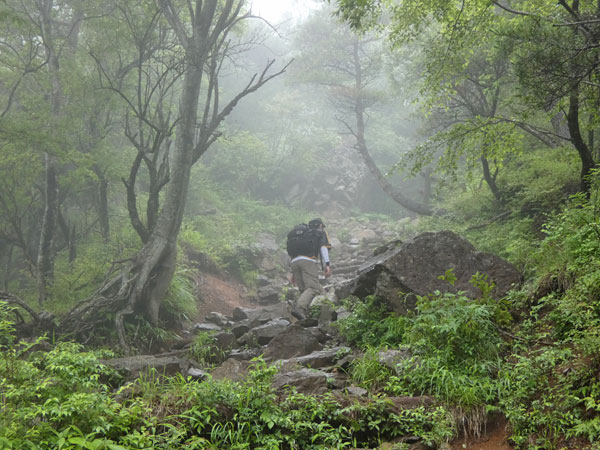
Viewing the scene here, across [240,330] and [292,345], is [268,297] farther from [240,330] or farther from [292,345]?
[292,345]

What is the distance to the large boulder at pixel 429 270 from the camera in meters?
6.50

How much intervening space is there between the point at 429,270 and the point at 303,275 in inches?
161

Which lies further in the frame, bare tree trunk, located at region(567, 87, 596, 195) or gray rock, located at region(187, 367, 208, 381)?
bare tree trunk, located at region(567, 87, 596, 195)

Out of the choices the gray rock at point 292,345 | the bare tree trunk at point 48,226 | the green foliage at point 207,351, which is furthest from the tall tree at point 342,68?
the gray rock at point 292,345

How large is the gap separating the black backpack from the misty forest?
77 millimetres

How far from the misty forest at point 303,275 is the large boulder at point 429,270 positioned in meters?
0.04

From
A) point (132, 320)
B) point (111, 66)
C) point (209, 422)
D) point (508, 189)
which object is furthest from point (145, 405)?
point (111, 66)

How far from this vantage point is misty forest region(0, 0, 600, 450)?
376cm

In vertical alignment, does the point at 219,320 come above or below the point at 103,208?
below

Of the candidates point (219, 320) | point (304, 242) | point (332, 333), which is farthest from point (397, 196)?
point (332, 333)

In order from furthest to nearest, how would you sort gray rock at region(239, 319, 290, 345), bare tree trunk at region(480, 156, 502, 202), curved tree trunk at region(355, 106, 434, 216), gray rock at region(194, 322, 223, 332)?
1. curved tree trunk at region(355, 106, 434, 216)
2. bare tree trunk at region(480, 156, 502, 202)
3. gray rock at region(194, 322, 223, 332)
4. gray rock at region(239, 319, 290, 345)

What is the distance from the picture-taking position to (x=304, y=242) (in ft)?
34.2

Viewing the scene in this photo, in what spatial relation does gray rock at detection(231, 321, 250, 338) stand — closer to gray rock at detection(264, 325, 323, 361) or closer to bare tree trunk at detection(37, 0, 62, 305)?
gray rock at detection(264, 325, 323, 361)

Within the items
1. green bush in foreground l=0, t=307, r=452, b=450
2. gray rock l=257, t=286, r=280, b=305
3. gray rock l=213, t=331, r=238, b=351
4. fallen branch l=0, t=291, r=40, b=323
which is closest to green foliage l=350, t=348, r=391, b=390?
green bush in foreground l=0, t=307, r=452, b=450
